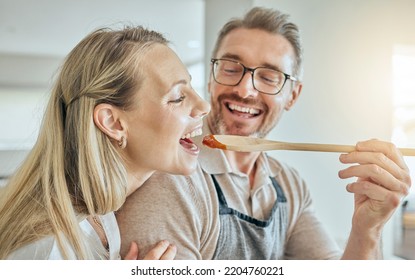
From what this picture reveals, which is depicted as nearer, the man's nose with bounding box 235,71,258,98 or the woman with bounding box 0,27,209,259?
the woman with bounding box 0,27,209,259

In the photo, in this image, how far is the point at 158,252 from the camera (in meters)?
1.13

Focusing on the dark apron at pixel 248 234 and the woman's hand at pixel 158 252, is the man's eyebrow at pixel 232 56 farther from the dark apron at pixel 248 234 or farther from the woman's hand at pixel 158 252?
the woman's hand at pixel 158 252

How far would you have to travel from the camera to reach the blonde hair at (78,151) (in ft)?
3.43

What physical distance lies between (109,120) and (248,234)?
39 cm

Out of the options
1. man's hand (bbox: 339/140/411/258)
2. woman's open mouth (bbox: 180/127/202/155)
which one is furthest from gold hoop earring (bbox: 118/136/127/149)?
man's hand (bbox: 339/140/411/258)

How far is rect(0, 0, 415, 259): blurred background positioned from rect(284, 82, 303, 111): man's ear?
0.04 feet

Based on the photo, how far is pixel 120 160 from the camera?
110cm

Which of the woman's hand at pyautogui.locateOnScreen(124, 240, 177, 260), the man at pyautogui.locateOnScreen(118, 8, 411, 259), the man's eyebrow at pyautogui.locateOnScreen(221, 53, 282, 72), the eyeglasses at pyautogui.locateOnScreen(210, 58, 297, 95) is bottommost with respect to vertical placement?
the woman's hand at pyautogui.locateOnScreen(124, 240, 177, 260)

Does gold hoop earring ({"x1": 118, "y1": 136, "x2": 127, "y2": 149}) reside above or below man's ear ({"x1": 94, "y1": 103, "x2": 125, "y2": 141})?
below

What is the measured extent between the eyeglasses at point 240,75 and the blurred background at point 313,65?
37mm

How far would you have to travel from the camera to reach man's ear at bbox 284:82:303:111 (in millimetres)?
1216

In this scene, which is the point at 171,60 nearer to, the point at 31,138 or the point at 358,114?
the point at 31,138

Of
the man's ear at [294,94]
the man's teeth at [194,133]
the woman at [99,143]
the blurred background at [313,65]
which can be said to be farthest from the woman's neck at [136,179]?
the man's ear at [294,94]

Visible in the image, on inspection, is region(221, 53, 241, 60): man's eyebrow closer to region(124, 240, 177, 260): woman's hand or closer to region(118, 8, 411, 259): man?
region(118, 8, 411, 259): man
